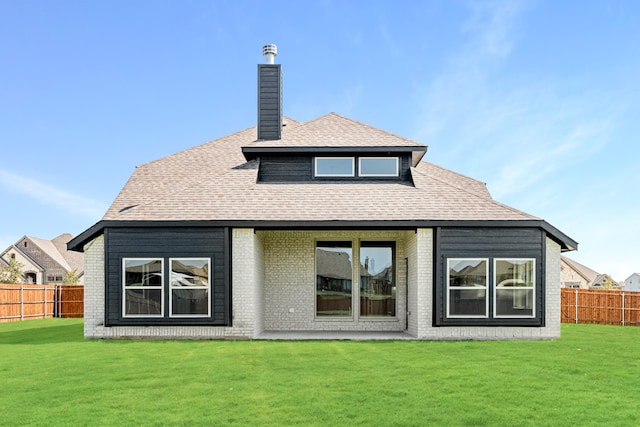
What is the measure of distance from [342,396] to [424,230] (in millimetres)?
7565

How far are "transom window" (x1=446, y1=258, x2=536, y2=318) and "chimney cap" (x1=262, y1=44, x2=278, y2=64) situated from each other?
377 inches

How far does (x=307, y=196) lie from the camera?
15.9m

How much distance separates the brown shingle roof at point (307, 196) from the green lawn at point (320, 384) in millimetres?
Result: 3371

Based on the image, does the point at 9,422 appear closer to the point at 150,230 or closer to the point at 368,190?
the point at 150,230

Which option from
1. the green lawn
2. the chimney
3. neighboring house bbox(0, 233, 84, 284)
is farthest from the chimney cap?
neighboring house bbox(0, 233, 84, 284)

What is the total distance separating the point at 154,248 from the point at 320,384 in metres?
7.60

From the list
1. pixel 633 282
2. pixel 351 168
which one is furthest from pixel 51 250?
pixel 633 282

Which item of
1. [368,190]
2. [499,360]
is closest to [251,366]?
[499,360]

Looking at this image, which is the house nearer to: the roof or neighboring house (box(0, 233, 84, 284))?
the roof

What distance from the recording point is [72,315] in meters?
27.2

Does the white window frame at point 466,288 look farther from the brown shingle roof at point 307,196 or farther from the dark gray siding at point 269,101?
the dark gray siding at point 269,101

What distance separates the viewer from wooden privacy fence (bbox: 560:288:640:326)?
22547mm

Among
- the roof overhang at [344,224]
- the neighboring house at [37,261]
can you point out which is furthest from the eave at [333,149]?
the neighboring house at [37,261]

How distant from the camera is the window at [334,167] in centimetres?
1703
